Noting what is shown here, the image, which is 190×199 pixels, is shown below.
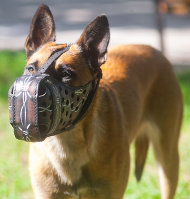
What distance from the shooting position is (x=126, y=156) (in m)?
3.82

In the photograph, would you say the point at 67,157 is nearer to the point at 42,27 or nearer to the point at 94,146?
the point at 94,146

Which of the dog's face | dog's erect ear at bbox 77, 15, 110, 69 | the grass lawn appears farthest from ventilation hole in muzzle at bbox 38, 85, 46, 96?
the grass lawn

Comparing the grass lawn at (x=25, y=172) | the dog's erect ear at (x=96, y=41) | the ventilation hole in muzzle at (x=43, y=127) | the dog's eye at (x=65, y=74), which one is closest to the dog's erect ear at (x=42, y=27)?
the dog's erect ear at (x=96, y=41)

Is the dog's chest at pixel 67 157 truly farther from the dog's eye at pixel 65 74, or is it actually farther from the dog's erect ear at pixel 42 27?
the dog's erect ear at pixel 42 27

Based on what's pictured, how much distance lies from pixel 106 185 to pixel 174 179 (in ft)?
4.19

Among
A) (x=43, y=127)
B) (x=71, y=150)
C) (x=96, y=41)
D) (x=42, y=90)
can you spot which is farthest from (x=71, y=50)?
(x=71, y=150)

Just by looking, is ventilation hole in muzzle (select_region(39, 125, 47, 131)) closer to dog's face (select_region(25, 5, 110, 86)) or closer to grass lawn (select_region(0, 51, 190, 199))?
dog's face (select_region(25, 5, 110, 86))

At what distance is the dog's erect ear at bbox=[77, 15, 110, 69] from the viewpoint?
11.4 feet

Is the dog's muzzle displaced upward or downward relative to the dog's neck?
upward

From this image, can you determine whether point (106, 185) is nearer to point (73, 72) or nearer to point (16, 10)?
point (73, 72)

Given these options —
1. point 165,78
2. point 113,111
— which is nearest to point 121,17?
point 165,78

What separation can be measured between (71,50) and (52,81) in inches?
15.5

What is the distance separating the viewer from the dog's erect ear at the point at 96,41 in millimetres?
3484

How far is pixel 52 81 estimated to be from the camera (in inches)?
122
